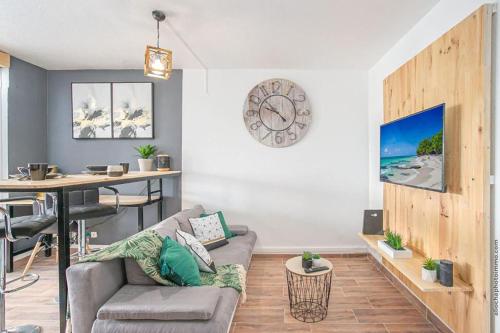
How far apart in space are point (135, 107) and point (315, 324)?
3341mm

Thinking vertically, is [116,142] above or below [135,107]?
below

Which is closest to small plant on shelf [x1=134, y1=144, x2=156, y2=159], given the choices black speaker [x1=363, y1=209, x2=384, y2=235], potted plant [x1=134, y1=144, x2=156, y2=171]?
potted plant [x1=134, y1=144, x2=156, y2=171]

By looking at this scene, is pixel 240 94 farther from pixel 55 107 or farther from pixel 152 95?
pixel 55 107

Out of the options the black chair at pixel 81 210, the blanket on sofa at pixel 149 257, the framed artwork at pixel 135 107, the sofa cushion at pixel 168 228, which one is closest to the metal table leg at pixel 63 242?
the blanket on sofa at pixel 149 257

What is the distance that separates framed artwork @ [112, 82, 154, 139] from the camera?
365 centimetres

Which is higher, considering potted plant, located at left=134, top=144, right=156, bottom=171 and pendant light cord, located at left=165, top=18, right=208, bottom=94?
pendant light cord, located at left=165, top=18, right=208, bottom=94

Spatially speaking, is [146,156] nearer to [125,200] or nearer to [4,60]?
[125,200]

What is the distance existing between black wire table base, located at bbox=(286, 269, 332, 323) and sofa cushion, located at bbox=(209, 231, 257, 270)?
1.44 feet

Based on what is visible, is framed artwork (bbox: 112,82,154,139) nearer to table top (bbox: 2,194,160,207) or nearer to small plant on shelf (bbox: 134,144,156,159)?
small plant on shelf (bbox: 134,144,156,159)

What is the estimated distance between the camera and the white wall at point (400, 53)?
1.93m

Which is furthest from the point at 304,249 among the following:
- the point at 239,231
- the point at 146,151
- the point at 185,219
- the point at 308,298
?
the point at 146,151

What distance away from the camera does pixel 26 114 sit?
11.2ft

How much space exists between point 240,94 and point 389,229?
8.09 feet

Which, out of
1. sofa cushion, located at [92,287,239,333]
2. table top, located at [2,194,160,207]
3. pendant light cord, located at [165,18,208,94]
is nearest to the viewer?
sofa cushion, located at [92,287,239,333]
